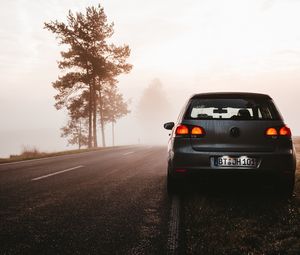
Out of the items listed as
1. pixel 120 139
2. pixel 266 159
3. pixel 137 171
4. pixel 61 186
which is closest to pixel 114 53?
pixel 137 171

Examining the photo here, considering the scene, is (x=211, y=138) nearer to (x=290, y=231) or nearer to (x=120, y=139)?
(x=290, y=231)

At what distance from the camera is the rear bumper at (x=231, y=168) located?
455cm

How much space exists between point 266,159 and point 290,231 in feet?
4.72

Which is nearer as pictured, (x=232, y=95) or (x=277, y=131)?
(x=277, y=131)

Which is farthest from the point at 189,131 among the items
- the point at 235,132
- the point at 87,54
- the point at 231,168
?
the point at 87,54

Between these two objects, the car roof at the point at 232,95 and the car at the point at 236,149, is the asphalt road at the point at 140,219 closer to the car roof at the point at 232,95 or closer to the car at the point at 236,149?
the car at the point at 236,149

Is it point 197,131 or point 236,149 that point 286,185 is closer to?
point 236,149

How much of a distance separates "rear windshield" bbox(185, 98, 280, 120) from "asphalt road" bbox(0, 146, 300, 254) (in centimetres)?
134

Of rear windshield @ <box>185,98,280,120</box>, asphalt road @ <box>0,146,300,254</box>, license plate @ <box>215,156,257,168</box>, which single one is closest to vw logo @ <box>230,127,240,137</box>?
rear windshield @ <box>185,98,280,120</box>

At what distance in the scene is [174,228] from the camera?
362cm

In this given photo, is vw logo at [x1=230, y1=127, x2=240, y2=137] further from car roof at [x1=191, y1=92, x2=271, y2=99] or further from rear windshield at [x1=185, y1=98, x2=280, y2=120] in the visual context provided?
car roof at [x1=191, y1=92, x2=271, y2=99]

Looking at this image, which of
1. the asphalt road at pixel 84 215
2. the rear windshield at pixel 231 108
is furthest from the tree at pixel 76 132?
the rear windshield at pixel 231 108

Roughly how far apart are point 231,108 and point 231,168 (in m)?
1.84

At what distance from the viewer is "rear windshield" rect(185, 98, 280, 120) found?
4946mm
